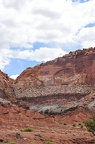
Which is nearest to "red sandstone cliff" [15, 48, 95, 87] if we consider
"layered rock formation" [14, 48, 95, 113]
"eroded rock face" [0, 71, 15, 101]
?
"layered rock formation" [14, 48, 95, 113]

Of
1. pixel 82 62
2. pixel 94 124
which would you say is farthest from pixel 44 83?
pixel 94 124

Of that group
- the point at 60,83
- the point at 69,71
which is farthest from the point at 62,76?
the point at 60,83

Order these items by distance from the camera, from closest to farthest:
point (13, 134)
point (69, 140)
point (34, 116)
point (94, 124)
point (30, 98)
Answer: point (13, 134), point (69, 140), point (94, 124), point (34, 116), point (30, 98)

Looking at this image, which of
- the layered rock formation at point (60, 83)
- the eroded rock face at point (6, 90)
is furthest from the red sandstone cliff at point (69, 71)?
the eroded rock face at point (6, 90)

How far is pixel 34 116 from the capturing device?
223 feet

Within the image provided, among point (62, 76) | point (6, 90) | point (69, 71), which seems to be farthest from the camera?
point (69, 71)

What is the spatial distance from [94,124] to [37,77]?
59770 mm

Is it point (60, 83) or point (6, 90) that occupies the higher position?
point (60, 83)

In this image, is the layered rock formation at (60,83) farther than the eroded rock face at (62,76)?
No

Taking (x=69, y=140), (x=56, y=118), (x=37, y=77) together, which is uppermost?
(x=37, y=77)

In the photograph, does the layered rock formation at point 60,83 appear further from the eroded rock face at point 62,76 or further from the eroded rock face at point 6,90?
the eroded rock face at point 6,90

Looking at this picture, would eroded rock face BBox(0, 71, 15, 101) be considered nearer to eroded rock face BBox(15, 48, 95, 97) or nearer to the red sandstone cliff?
Result: eroded rock face BBox(15, 48, 95, 97)

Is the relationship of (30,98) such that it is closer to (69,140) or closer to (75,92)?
(75,92)

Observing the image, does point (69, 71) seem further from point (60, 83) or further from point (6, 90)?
point (6, 90)
